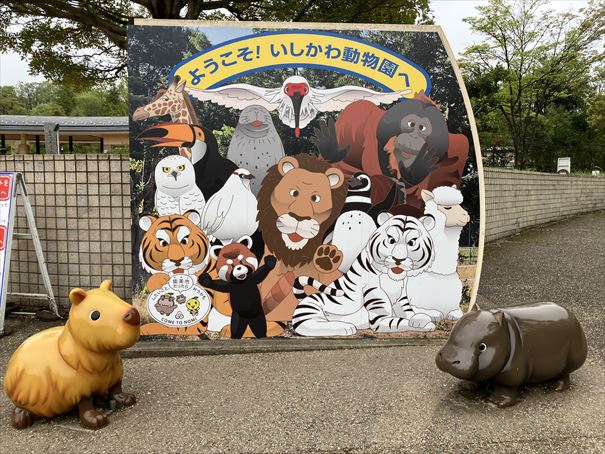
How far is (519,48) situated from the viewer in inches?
856

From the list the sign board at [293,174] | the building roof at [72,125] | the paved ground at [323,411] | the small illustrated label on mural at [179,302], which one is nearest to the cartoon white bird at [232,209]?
the sign board at [293,174]

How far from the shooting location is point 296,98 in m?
4.21

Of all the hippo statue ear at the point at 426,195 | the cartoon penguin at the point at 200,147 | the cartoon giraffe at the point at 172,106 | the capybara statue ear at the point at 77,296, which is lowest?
the capybara statue ear at the point at 77,296

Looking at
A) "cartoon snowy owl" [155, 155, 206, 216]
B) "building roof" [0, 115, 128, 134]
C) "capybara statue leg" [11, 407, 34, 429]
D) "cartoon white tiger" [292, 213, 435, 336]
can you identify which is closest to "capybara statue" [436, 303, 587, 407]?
"cartoon white tiger" [292, 213, 435, 336]

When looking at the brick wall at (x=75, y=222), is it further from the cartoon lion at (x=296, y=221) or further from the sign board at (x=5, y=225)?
the cartoon lion at (x=296, y=221)

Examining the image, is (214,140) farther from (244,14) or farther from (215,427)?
(244,14)

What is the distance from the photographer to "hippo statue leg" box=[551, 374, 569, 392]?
343 cm

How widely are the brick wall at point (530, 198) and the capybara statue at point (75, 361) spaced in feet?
28.3

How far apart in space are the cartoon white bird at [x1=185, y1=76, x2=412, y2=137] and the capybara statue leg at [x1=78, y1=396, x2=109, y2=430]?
2.68 m

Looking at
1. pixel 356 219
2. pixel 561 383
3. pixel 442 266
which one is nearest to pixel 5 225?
pixel 356 219

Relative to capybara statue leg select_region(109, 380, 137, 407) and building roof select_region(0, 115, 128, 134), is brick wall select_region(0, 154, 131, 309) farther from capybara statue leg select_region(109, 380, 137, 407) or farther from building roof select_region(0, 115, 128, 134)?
building roof select_region(0, 115, 128, 134)

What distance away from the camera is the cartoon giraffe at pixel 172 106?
4.13 meters

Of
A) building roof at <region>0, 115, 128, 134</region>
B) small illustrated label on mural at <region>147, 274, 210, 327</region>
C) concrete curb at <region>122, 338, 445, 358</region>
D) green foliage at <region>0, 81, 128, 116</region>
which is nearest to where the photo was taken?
concrete curb at <region>122, 338, 445, 358</region>

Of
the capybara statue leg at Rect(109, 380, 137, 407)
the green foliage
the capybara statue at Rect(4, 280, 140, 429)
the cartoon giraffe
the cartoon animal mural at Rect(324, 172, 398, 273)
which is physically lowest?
the capybara statue leg at Rect(109, 380, 137, 407)
